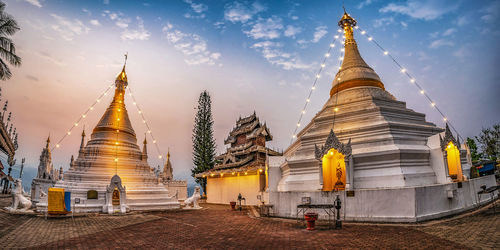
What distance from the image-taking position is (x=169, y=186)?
28000 millimetres

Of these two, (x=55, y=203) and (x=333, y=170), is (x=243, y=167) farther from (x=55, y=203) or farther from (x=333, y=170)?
(x=55, y=203)

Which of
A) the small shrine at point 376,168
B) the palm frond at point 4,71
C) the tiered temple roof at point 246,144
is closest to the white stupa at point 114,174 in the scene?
the palm frond at point 4,71

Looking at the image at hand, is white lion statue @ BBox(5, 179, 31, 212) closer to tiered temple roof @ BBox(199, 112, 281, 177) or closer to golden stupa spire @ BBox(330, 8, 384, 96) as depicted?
tiered temple roof @ BBox(199, 112, 281, 177)

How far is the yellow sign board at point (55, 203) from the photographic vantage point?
12.1 metres

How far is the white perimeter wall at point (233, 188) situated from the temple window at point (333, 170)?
28.3 ft

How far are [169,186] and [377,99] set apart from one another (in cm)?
2267

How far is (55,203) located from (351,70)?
1849 cm

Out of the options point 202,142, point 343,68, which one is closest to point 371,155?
point 343,68

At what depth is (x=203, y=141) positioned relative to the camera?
1515 inches

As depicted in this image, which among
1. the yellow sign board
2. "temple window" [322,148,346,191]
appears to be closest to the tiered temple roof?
"temple window" [322,148,346,191]

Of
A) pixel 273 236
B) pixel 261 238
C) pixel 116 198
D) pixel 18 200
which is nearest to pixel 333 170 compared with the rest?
pixel 273 236

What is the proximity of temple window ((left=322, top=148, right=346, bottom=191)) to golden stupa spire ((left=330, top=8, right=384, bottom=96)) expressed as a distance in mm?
6253

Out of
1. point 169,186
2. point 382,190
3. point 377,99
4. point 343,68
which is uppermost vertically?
point 343,68

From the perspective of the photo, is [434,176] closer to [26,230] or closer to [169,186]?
[26,230]
